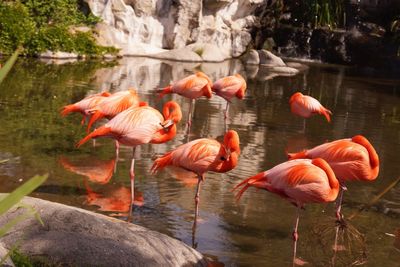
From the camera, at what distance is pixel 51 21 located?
16453 mm

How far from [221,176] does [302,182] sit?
6.06 feet

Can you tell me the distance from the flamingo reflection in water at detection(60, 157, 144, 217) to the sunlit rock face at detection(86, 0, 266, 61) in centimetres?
1149

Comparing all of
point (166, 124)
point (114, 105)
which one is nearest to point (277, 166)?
point (166, 124)

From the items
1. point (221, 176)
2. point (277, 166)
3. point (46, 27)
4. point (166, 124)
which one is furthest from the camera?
point (46, 27)

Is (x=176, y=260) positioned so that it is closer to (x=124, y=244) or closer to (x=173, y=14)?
(x=124, y=244)

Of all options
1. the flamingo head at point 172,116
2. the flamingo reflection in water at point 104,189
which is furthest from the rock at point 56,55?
the flamingo head at point 172,116

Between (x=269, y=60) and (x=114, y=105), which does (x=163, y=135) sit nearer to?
(x=114, y=105)

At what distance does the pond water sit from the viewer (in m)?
4.16

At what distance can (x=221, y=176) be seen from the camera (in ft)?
18.5

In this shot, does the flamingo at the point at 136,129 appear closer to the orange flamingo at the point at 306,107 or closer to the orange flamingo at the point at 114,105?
the orange flamingo at the point at 114,105

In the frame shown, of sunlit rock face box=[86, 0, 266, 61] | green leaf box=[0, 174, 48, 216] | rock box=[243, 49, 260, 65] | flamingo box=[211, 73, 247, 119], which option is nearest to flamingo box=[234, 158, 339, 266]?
green leaf box=[0, 174, 48, 216]

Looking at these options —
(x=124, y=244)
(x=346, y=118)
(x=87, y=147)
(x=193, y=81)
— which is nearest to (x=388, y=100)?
(x=346, y=118)

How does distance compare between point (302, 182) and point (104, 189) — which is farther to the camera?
point (104, 189)

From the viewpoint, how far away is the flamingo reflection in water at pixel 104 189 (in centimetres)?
459
